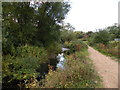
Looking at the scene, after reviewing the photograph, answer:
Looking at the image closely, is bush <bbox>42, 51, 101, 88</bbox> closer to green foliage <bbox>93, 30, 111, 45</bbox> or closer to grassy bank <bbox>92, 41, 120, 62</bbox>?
grassy bank <bbox>92, 41, 120, 62</bbox>

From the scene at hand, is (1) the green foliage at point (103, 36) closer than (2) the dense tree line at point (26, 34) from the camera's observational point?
No

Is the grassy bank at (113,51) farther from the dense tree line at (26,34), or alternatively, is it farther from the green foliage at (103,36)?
the dense tree line at (26,34)

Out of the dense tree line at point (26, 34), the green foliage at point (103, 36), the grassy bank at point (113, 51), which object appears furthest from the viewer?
the green foliage at point (103, 36)

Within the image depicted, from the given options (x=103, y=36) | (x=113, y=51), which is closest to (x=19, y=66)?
(x=113, y=51)

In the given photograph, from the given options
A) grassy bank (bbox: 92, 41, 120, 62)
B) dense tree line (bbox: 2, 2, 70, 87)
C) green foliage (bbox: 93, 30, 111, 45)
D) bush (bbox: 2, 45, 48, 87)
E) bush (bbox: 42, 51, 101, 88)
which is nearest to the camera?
bush (bbox: 42, 51, 101, 88)

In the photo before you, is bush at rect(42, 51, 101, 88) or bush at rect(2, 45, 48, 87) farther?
bush at rect(2, 45, 48, 87)

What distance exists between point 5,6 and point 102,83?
7.64 m

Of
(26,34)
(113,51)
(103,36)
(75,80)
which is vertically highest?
(103,36)

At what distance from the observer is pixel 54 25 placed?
9414 mm

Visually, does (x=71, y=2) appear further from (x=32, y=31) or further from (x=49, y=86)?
(x=49, y=86)

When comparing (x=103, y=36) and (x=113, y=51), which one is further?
(x=103, y=36)

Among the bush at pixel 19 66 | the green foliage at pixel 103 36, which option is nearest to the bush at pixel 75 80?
the bush at pixel 19 66

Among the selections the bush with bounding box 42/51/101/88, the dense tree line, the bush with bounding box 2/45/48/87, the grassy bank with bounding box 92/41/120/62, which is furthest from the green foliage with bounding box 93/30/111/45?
the bush with bounding box 42/51/101/88

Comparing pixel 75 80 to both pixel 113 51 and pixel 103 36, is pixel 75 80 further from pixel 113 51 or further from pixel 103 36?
pixel 103 36
